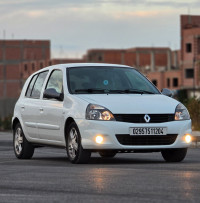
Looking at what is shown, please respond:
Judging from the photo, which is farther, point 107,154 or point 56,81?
point 107,154

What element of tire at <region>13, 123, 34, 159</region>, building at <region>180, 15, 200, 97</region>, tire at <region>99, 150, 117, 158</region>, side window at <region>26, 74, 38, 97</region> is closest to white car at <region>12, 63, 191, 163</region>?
tire at <region>13, 123, 34, 159</region>

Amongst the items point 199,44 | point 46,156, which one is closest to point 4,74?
point 199,44

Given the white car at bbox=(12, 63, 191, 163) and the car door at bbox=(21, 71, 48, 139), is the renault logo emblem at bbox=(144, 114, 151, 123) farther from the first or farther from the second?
the car door at bbox=(21, 71, 48, 139)

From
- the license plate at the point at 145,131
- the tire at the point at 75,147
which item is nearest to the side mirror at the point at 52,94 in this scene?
the tire at the point at 75,147

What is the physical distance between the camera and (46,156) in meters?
17.7

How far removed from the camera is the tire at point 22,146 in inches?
646

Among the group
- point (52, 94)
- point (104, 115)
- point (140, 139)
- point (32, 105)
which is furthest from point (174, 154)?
point (32, 105)

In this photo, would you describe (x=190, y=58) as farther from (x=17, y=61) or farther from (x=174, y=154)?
(x=174, y=154)

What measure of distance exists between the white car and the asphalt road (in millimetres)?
353

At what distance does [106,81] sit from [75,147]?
1456mm

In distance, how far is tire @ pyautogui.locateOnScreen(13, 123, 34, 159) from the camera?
16406 mm

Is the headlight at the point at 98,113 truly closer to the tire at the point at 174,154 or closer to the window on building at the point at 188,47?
the tire at the point at 174,154

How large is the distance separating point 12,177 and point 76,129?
259 centimetres

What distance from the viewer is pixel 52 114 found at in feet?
49.5
